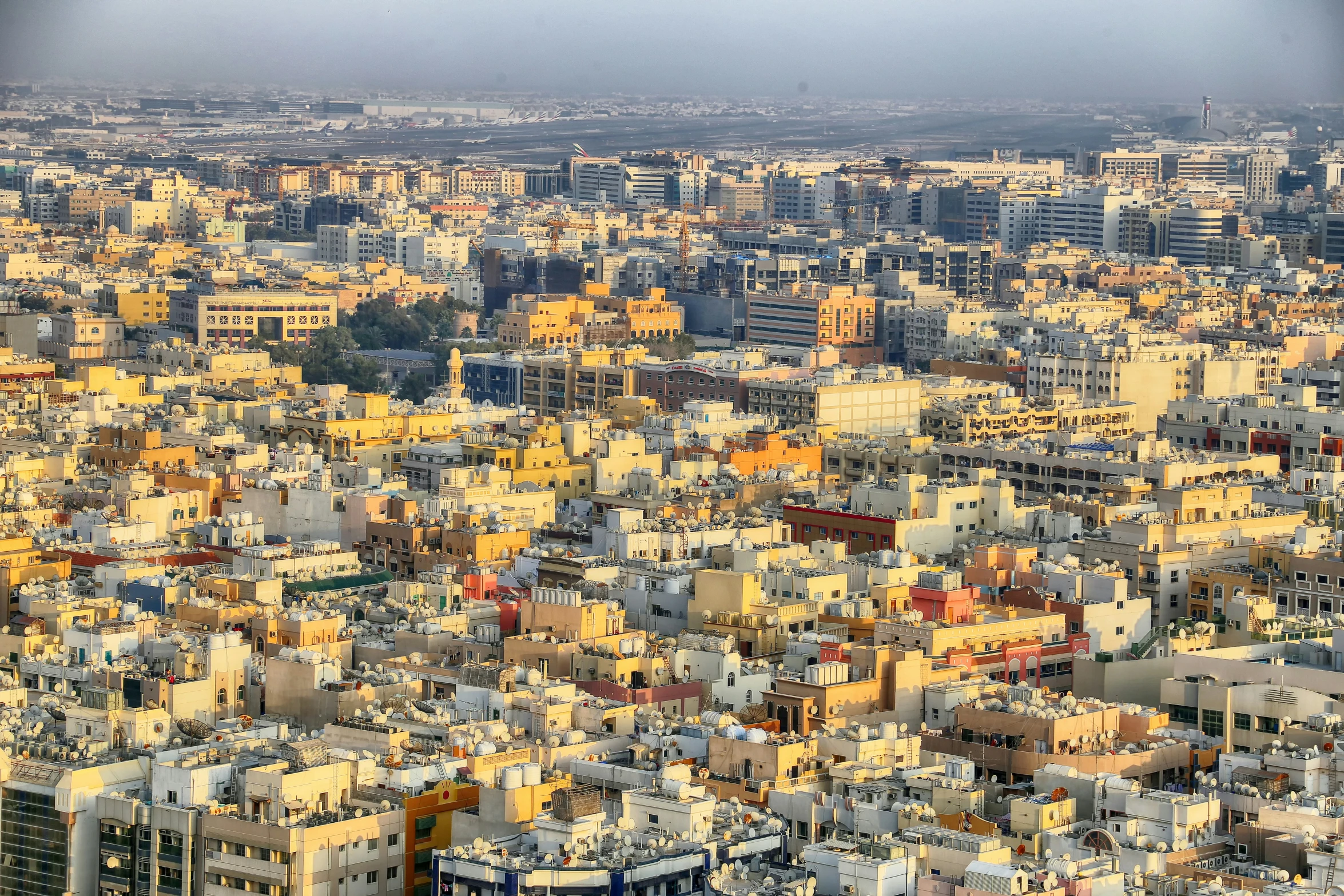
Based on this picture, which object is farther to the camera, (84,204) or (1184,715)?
(84,204)

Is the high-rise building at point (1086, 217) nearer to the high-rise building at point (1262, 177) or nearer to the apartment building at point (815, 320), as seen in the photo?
the high-rise building at point (1262, 177)

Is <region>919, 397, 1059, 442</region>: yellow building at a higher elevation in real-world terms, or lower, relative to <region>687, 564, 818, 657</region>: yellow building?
lower

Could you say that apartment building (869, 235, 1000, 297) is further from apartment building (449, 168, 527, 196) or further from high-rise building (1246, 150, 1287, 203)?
apartment building (449, 168, 527, 196)

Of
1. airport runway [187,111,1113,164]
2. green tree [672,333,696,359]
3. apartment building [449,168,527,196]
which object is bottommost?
airport runway [187,111,1113,164]

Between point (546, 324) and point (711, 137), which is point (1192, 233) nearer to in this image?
point (546, 324)

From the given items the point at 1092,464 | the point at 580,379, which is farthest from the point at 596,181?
the point at 1092,464

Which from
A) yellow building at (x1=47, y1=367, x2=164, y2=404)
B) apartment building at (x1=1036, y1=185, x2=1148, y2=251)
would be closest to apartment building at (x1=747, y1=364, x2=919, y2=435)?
yellow building at (x1=47, y1=367, x2=164, y2=404)
